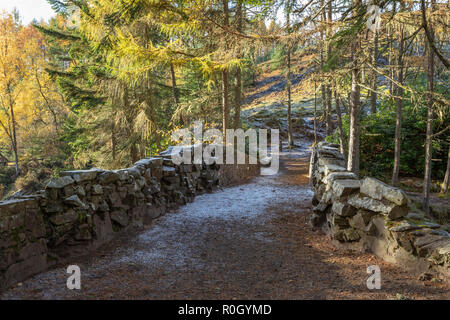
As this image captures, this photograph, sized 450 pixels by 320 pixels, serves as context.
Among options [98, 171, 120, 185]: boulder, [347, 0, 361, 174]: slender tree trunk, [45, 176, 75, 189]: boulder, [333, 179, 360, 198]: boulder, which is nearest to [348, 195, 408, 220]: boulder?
[333, 179, 360, 198]: boulder

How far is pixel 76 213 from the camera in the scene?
3928 mm

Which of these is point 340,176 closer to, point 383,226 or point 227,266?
point 383,226

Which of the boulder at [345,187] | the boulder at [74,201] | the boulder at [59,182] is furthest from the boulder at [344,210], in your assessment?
the boulder at [59,182]

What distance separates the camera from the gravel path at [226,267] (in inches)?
118

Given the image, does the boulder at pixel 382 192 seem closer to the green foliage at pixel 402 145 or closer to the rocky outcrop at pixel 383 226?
the rocky outcrop at pixel 383 226

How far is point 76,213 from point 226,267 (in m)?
2.23

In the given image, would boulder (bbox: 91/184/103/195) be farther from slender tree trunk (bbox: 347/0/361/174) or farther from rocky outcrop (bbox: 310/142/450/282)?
slender tree trunk (bbox: 347/0/361/174)

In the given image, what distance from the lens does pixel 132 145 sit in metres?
12.0

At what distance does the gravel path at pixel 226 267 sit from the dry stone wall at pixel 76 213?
0.22 metres

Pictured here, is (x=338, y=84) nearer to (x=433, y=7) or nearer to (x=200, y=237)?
(x=433, y=7)

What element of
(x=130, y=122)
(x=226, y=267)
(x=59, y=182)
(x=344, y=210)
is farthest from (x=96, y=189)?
(x=130, y=122)

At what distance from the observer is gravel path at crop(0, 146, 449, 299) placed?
2.99 meters

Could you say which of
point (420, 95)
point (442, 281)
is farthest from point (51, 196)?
point (420, 95)
